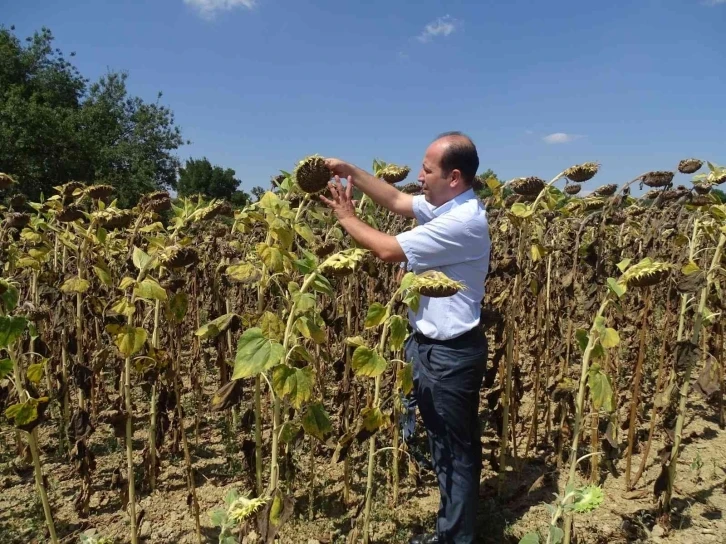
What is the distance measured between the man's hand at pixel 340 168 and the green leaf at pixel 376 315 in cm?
68

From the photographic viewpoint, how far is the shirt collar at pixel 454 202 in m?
2.36

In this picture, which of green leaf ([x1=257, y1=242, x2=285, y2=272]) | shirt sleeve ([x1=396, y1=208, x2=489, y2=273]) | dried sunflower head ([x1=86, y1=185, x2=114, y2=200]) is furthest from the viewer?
dried sunflower head ([x1=86, y1=185, x2=114, y2=200])

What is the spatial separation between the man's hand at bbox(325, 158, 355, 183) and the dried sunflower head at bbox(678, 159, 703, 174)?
2.55 metres

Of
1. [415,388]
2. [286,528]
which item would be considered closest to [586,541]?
[415,388]

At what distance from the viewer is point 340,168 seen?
236 centimetres

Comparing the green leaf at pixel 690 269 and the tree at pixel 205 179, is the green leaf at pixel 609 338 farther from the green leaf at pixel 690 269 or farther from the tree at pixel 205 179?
the tree at pixel 205 179

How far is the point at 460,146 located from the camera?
232 centimetres

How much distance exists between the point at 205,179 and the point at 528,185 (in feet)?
148

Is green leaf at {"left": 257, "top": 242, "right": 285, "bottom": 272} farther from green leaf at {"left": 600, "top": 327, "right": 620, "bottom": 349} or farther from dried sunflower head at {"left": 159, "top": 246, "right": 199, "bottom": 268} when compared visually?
green leaf at {"left": 600, "top": 327, "right": 620, "bottom": 349}

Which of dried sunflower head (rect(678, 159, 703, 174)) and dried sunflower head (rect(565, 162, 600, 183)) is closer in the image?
dried sunflower head (rect(565, 162, 600, 183))

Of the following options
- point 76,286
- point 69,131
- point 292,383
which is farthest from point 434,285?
point 69,131

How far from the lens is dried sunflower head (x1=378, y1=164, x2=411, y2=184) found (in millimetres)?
2695

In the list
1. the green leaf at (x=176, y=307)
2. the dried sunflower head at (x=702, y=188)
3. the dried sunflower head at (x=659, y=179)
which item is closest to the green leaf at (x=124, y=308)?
the green leaf at (x=176, y=307)

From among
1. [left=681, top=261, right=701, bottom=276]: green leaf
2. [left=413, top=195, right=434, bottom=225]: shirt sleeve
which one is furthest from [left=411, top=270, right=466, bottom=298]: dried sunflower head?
[left=681, top=261, right=701, bottom=276]: green leaf
